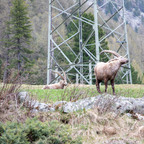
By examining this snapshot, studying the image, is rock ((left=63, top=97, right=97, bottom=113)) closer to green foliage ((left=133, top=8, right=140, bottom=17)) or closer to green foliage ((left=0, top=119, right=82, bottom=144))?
green foliage ((left=0, top=119, right=82, bottom=144))

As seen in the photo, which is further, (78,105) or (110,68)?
(110,68)

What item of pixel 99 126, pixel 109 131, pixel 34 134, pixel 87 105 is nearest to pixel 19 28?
pixel 87 105

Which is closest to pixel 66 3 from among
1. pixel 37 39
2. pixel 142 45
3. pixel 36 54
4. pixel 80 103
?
pixel 37 39

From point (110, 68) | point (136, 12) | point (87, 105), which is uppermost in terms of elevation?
point (136, 12)

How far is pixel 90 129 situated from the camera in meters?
4.70

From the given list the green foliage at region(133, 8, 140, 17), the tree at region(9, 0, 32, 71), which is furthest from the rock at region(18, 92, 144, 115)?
the green foliage at region(133, 8, 140, 17)

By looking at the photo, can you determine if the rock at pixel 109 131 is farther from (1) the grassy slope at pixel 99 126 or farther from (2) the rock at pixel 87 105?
(2) the rock at pixel 87 105

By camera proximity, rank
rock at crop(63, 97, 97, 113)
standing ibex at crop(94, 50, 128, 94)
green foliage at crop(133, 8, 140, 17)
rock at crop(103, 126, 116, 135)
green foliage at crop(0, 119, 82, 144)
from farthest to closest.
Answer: green foliage at crop(133, 8, 140, 17) < standing ibex at crop(94, 50, 128, 94) < rock at crop(63, 97, 97, 113) < rock at crop(103, 126, 116, 135) < green foliage at crop(0, 119, 82, 144)

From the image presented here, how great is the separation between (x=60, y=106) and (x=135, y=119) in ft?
6.54

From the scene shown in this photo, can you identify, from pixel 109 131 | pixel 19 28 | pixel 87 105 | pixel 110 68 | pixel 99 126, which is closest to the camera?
pixel 109 131

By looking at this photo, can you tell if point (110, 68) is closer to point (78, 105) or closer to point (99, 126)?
point (78, 105)

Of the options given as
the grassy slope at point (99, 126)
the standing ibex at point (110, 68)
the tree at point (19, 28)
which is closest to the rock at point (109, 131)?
the grassy slope at point (99, 126)

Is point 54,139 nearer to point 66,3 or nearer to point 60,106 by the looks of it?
point 60,106

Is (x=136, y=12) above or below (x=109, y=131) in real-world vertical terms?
above
